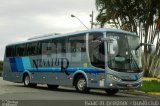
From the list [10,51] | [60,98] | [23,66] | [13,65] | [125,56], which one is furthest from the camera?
[10,51]

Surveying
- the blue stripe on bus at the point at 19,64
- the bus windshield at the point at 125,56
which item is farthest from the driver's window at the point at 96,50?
the blue stripe on bus at the point at 19,64

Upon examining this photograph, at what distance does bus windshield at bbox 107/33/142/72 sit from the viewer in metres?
23.9

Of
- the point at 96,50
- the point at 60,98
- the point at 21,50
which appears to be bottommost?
the point at 60,98

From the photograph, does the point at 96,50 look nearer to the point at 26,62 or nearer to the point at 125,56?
the point at 125,56

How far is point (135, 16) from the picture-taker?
4694cm

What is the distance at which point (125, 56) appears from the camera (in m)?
24.0

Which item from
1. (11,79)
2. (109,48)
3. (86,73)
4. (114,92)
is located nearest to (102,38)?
(109,48)

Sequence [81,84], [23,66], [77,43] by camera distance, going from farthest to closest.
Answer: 1. [23,66]
2. [77,43]
3. [81,84]

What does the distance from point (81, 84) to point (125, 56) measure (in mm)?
3007

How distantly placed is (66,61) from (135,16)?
21.3 metres

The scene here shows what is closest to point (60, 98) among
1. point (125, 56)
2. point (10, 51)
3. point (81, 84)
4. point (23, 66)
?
point (125, 56)

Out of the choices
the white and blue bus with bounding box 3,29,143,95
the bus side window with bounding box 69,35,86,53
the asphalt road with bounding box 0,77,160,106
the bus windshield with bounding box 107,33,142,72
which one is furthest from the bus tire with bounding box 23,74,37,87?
the bus windshield with bounding box 107,33,142,72

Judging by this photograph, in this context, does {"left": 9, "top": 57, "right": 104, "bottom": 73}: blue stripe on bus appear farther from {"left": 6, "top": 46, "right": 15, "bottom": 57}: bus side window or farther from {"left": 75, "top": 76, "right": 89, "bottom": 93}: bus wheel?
{"left": 75, "top": 76, "right": 89, "bottom": 93}: bus wheel

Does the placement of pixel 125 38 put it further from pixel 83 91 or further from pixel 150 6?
pixel 150 6
